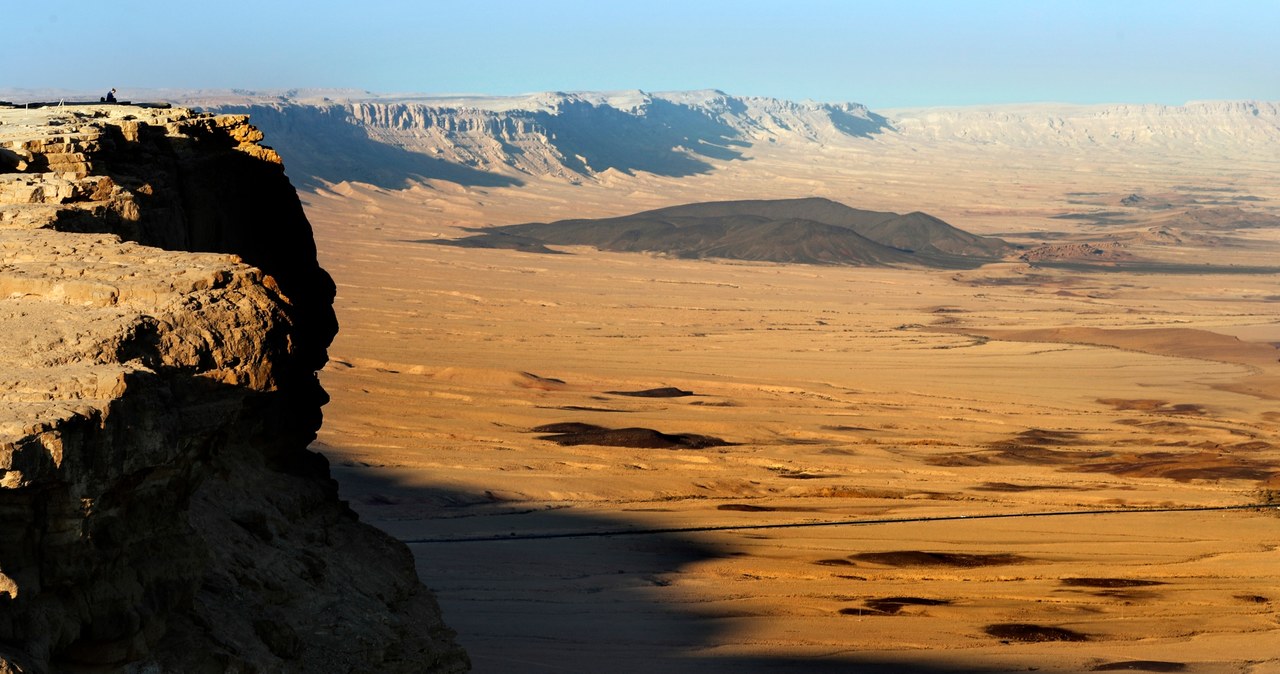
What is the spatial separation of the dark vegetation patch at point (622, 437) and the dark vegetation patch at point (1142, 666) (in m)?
10.9

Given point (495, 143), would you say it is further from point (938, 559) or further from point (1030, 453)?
point (938, 559)

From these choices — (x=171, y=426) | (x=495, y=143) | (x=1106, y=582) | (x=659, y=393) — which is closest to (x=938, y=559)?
(x=1106, y=582)

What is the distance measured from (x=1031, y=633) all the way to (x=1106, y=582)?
2.27 metres

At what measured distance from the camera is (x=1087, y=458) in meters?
23.3

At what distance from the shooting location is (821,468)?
2156cm

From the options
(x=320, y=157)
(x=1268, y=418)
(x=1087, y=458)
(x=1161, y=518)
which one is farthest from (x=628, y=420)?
(x=320, y=157)

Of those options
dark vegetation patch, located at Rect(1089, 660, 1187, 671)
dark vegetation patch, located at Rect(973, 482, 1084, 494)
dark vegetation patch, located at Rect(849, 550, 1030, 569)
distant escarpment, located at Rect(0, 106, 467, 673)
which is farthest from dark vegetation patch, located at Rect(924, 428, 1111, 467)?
distant escarpment, located at Rect(0, 106, 467, 673)

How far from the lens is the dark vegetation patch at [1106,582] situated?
14984 mm

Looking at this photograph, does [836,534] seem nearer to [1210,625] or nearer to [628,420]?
[1210,625]

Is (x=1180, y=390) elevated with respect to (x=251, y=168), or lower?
lower

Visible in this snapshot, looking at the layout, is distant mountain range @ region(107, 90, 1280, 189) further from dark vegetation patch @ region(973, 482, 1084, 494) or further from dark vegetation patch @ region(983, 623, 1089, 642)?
dark vegetation patch @ region(983, 623, 1089, 642)

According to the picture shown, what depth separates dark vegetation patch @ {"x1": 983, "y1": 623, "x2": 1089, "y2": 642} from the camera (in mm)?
13078

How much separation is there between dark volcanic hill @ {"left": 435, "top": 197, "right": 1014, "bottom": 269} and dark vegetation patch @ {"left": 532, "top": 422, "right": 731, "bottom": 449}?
3825 centimetres

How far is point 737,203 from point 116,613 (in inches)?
3022
